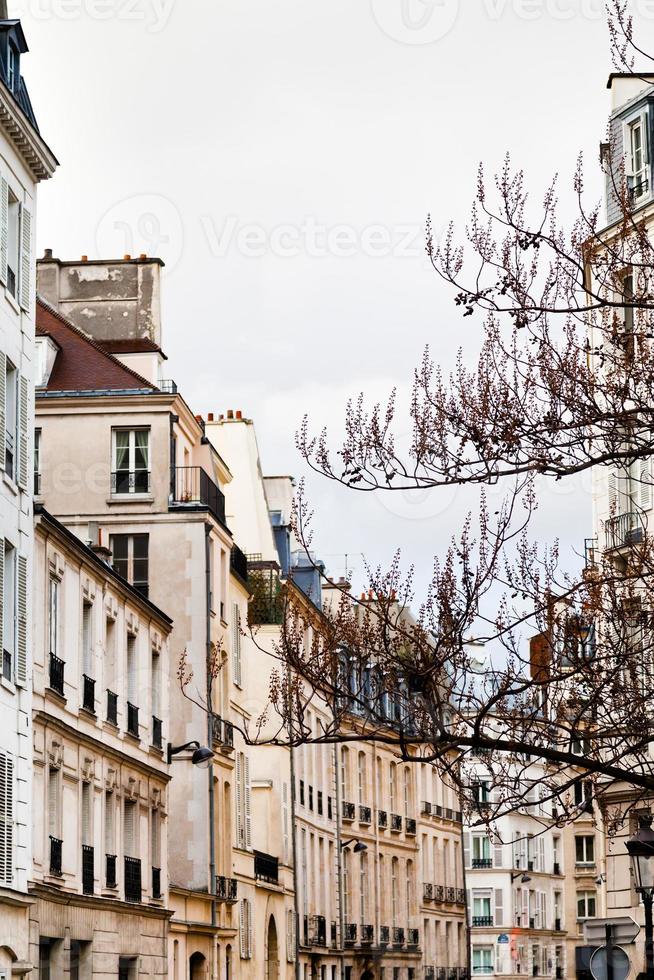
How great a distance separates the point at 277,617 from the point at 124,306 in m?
11.3

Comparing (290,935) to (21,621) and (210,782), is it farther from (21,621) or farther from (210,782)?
(21,621)

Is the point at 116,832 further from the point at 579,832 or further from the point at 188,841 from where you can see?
the point at 579,832

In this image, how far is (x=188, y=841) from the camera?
149ft

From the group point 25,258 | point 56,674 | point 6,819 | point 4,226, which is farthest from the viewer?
point 56,674

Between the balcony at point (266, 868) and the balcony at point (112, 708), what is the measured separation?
612 inches

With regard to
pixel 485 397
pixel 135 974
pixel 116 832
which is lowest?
pixel 135 974

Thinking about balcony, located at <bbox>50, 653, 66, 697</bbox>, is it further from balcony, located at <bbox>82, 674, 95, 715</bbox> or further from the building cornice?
the building cornice

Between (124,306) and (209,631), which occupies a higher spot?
(124,306)

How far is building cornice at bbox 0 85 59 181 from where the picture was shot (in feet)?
97.2

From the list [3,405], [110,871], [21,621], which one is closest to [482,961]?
[110,871]

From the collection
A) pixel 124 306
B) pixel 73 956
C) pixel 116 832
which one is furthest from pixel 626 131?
pixel 73 956

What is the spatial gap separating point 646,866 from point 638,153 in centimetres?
2328

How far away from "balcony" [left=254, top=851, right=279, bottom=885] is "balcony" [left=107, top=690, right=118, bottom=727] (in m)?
15.5

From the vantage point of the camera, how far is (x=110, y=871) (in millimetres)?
36688
